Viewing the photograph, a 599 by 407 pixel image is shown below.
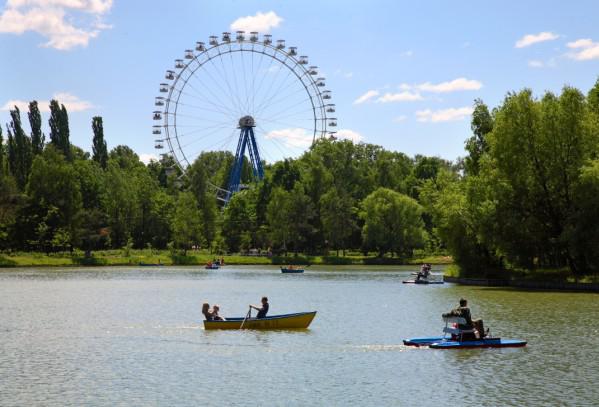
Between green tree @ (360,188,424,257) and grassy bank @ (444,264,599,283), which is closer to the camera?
grassy bank @ (444,264,599,283)

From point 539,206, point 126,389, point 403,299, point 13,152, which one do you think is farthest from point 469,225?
point 13,152

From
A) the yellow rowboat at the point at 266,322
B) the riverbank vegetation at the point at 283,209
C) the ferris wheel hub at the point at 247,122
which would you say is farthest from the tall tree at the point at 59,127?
the yellow rowboat at the point at 266,322

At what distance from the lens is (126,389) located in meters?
25.2

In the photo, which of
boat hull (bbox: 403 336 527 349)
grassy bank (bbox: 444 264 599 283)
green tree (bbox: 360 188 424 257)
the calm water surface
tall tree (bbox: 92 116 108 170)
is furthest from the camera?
tall tree (bbox: 92 116 108 170)

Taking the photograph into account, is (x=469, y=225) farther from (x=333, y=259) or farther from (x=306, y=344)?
(x=333, y=259)

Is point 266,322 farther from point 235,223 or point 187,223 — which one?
point 235,223

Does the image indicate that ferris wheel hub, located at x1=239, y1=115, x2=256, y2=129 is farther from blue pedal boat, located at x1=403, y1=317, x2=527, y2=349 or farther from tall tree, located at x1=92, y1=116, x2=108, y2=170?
blue pedal boat, located at x1=403, y1=317, x2=527, y2=349

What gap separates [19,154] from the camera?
12862cm

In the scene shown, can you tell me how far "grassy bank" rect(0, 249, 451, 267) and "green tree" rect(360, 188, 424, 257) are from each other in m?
2.92

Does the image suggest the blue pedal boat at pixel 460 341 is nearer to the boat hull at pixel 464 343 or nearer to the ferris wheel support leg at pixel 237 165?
the boat hull at pixel 464 343

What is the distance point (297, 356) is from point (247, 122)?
92.8 meters

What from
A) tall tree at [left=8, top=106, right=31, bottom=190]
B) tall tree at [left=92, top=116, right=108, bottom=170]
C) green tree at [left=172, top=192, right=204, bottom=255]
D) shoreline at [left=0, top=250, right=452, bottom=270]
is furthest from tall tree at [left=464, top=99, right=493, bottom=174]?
tall tree at [left=92, top=116, right=108, bottom=170]

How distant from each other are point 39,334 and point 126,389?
15.1m

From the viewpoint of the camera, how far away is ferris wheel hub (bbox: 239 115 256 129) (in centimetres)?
12231
